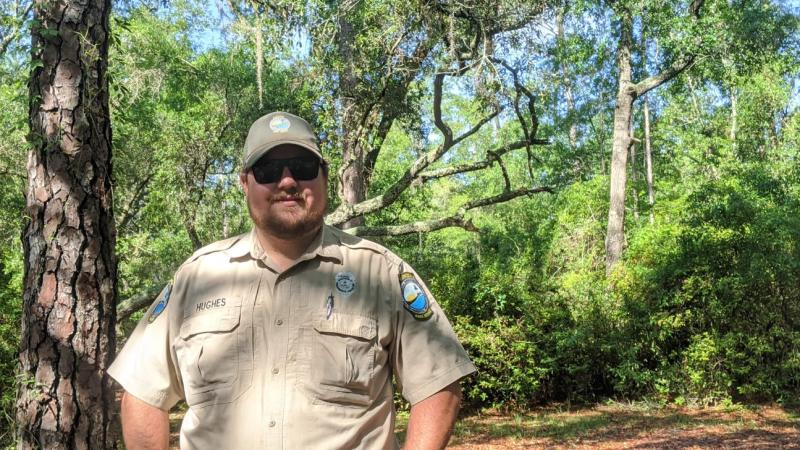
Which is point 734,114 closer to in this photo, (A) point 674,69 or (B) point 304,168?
(A) point 674,69

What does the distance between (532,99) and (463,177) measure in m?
31.9

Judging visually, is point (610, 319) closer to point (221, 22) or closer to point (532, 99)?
point (532, 99)

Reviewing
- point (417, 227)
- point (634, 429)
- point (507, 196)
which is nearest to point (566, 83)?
point (507, 196)

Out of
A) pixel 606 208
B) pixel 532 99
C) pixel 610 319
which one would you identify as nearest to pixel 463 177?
pixel 606 208

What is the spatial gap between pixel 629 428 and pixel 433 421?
9.65 meters

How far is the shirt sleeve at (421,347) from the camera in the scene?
2.00 meters

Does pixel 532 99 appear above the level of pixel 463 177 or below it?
below

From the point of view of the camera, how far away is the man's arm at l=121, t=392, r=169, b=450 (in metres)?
2.08

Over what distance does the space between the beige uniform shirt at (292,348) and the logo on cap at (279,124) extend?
32 cm

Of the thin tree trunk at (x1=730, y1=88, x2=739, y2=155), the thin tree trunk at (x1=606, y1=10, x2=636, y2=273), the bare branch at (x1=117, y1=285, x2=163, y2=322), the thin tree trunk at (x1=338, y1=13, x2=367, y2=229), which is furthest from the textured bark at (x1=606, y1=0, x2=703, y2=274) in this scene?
the thin tree trunk at (x1=730, y1=88, x2=739, y2=155)

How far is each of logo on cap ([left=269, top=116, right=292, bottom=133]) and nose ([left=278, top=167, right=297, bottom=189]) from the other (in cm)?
12

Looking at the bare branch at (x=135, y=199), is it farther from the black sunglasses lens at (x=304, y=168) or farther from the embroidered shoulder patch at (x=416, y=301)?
the embroidered shoulder patch at (x=416, y=301)

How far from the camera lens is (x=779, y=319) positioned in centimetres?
1224

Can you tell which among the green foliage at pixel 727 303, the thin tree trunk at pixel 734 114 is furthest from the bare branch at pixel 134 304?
the thin tree trunk at pixel 734 114
